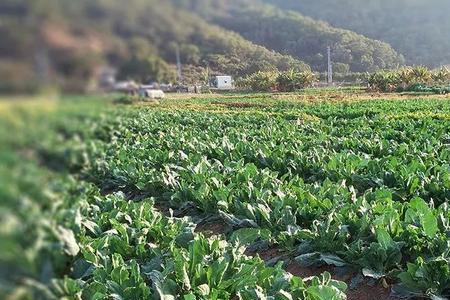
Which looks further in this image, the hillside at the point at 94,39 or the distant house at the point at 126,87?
the distant house at the point at 126,87

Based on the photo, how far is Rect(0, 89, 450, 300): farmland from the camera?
772mm

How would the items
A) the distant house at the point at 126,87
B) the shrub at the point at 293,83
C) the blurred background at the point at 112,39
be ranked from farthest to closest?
the shrub at the point at 293,83, the distant house at the point at 126,87, the blurred background at the point at 112,39

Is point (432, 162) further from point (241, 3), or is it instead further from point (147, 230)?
point (241, 3)

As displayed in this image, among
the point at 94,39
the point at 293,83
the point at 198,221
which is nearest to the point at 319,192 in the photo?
the point at 198,221

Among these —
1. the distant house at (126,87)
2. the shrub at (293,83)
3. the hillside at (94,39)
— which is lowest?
the shrub at (293,83)

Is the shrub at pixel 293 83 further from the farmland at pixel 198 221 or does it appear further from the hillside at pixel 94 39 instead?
the hillside at pixel 94 39

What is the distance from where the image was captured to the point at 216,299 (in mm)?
3533

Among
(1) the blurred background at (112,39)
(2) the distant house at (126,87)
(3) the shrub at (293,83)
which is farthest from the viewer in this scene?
(3) the shrub at (293,83)

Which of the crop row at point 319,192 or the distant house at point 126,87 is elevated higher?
the distant house at point 126,87

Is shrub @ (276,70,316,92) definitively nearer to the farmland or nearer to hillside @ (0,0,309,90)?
the farmland

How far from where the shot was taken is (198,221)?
666cm

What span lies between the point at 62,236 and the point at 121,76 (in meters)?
0.35

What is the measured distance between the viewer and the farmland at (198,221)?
0.77 metres

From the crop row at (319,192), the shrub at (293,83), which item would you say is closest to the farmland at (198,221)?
the crop row at (319,192)
